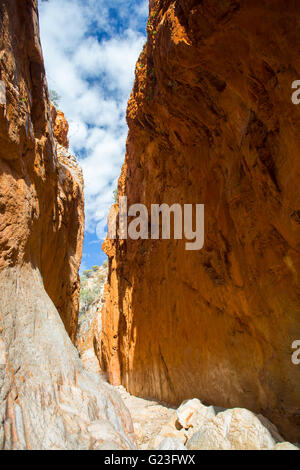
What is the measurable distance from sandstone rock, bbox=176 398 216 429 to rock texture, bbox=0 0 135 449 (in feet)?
6.61

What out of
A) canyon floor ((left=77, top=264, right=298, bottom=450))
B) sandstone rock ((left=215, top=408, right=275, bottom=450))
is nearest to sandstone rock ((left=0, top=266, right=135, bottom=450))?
canyon floor ((left=77, top=264, right=298, bottom=450))

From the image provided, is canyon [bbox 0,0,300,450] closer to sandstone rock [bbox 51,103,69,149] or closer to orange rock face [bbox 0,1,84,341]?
orange rock face [bbox 0,1,84,341]

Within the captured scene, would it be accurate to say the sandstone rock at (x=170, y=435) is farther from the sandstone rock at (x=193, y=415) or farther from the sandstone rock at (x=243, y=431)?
the sandstone rock at (x=243, y=431)

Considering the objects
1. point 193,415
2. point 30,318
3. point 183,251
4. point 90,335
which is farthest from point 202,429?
point 90,335

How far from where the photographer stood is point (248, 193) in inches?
262

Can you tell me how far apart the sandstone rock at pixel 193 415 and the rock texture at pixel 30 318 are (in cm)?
202

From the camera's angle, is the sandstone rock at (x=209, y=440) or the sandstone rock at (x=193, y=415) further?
the sandstone rock at (x=193, y=415)

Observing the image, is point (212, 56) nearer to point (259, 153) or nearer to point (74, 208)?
point (259, 153)

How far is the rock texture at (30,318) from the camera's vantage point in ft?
9.89

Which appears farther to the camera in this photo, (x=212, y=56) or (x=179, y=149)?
(x=179, y=149)

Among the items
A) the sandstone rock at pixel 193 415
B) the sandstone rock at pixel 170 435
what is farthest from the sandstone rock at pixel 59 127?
the sandstone rock at pixel 170 435
